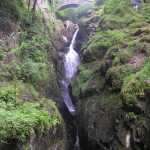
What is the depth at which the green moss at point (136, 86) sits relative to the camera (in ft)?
44.1

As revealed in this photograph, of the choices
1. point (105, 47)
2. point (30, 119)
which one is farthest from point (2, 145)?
point (105, 47)

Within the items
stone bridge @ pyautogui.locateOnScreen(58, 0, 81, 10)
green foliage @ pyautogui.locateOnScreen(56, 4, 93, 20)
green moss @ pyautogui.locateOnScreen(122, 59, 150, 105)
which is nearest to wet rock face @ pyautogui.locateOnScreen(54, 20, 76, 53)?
green foliage @ pyautogui.locateOnScreen(56, 4, 93, 20)

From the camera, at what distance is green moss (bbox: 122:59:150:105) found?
1343cm

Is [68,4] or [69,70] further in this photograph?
[68,4]

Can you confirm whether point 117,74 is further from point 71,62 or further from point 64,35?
point 64,35

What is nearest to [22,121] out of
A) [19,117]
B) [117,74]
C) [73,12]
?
[19,117]

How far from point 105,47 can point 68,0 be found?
25.4 m

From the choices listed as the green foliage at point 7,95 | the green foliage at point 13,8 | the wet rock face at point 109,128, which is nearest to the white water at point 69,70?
the wet rock face at point 109,128

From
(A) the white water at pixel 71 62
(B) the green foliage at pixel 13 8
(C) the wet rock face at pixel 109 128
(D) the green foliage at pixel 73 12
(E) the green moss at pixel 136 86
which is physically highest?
(D) the green foliage at pixel 73 12

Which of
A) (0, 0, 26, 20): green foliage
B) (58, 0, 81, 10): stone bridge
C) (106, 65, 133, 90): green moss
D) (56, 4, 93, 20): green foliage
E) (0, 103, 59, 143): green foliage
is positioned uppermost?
(58, 0, 81, 10): stone bridge

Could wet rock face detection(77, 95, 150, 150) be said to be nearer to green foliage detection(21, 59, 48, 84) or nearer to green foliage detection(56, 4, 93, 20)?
green foliage detection(21, 59, 48, 84)

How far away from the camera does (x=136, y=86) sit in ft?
45.1

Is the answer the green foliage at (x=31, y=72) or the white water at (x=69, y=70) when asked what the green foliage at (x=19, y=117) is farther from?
the white water at (x=69, y=70)

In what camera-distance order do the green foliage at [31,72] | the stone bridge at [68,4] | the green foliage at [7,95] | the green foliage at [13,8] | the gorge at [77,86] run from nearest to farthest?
the gorge at [77,86] → the green foliage at [7,95] → the green foliage at [31,72] → the green foliage at [13,8] → the stone bridge at [68,4]
